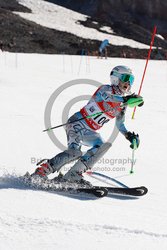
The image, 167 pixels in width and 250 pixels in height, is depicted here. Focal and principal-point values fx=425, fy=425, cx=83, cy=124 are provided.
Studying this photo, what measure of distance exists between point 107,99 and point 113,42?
36.3 m

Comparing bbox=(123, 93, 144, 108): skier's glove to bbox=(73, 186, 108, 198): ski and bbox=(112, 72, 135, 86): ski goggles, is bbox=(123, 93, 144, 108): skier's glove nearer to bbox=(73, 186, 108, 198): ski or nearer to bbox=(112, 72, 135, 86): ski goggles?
bbox=(112, 72, 135, 86): ski goggles

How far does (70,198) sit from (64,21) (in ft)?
137

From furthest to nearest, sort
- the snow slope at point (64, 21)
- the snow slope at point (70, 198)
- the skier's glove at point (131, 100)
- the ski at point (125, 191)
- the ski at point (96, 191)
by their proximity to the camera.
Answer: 1. the snow slope at point (64, 21)
2. the ski at point (125, 191)
3. the skier's glove at point (131, 100)
4. the ski at point (96, 191)
5. the snow slope at point (70, 198)

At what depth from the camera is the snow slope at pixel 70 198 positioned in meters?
4.18

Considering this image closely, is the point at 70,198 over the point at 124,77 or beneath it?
beneath

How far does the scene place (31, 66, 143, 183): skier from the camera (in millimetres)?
5820

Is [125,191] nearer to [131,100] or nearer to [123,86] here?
[131,100]

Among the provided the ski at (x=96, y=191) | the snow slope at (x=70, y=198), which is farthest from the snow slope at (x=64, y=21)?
the ski at (x=96, y=191)

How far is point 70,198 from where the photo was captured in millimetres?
5477

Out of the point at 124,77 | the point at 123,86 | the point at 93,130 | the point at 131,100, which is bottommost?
the point at 93,130

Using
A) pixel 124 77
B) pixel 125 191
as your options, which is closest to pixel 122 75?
pixel 124 77

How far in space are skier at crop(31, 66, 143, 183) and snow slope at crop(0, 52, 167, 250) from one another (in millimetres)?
439

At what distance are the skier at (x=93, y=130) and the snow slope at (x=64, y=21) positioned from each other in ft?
117

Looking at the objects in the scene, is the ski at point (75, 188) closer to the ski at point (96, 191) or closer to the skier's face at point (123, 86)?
the ski at point (96, 191)
